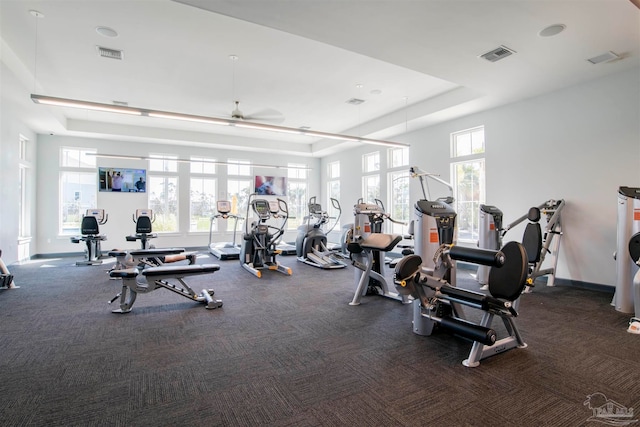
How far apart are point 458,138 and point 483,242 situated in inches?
115

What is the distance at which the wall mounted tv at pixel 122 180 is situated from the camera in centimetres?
921

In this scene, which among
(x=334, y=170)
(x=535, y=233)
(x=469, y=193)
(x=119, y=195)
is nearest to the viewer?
(x=535, y=233)

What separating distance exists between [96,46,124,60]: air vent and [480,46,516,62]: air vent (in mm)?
5043

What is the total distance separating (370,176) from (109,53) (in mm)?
6847

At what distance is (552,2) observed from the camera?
3129 millimetres

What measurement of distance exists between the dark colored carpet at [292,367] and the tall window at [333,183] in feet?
23.9

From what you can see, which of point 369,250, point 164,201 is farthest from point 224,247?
point 369,250

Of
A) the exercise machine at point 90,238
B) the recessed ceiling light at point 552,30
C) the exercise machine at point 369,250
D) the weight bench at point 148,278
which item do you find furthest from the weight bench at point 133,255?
the recessed ceiling light at point 552,30

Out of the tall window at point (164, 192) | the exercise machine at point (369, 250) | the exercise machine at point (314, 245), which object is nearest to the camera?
the exercise machine at point (369, 250)

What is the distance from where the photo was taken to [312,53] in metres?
4.90

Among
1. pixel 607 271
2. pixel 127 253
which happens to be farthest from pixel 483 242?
pixel 127 253

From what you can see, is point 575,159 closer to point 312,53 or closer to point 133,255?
point 312,53

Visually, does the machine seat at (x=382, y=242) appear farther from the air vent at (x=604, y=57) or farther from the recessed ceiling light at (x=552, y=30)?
the air vent at (x=604, y=57)

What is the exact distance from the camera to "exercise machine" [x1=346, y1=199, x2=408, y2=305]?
4.08 meters
